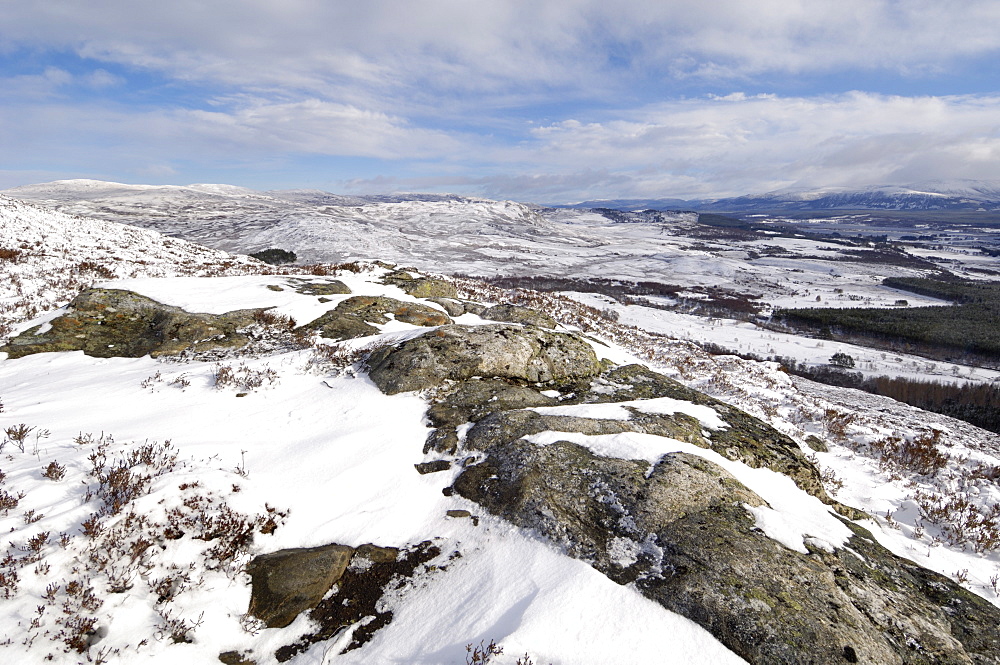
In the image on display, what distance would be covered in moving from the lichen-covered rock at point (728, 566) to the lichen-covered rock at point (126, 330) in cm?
772

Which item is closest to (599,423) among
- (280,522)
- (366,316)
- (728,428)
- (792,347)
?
(728,428)

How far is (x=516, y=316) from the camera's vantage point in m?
13.8

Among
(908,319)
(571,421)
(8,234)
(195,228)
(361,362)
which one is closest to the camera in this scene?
(571,421)

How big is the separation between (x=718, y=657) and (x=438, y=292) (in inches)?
593

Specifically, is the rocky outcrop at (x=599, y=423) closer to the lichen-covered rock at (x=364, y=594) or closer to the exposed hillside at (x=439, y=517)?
the exposed hillside at (x=439, y=517)

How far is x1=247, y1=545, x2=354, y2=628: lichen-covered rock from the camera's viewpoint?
4.20 m

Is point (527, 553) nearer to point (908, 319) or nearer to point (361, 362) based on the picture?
point (361, 362)

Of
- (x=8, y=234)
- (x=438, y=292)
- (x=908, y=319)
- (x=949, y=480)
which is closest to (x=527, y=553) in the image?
(x=949, y=480)

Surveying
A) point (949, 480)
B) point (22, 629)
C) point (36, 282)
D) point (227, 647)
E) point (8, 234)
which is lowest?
point (949, 480)

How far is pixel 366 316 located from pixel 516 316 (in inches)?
177

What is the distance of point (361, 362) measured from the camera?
939 cm

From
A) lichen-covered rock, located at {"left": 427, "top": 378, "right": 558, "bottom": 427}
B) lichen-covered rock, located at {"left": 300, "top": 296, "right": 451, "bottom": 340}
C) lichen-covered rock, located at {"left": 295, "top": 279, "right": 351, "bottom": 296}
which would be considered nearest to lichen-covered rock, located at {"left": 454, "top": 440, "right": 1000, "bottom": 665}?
lichen-covered rock, located at {"left": 427, "top": 378, "right": 558, "bottom": 427}

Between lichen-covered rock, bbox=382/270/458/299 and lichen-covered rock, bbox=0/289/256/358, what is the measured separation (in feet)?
20.1

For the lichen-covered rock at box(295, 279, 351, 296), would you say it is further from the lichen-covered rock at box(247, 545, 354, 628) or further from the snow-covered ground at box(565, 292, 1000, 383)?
the snow-covered ground at box(565, 292, 1000, 383)
